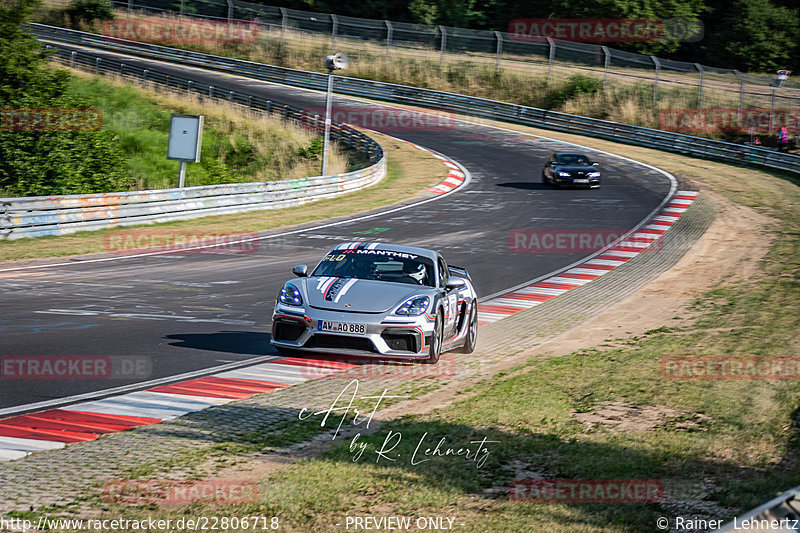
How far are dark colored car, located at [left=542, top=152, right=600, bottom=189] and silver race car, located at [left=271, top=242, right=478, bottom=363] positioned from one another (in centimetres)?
2203

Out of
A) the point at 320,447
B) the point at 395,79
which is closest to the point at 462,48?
the point at 395,79

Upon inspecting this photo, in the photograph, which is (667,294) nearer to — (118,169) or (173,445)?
(173,445)

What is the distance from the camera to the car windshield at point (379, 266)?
428 inches

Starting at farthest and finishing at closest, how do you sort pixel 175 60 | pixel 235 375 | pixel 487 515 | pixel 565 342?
pixel 175 60
pixel 565 342
pixel 235 375
pixel 487 515

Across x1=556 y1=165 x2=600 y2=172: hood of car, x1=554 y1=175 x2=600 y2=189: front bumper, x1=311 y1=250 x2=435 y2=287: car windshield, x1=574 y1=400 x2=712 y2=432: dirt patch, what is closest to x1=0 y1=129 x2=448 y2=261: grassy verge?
x1=556 y1=165 x2=600 y2=172: hood of car

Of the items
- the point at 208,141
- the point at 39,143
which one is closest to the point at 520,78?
the point at 208,141

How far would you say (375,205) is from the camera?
91.7 ft

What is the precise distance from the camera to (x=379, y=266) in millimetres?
11031

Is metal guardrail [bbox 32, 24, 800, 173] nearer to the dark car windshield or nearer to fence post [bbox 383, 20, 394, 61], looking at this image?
fence post [bbox 383, 20, 394, 61]

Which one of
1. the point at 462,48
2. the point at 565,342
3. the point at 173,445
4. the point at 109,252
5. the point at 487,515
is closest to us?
the point at 487,515

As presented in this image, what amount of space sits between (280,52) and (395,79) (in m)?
10.0

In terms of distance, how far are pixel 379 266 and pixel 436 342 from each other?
1.38 m

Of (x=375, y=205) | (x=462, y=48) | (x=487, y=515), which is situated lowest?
(x=375, y=205)

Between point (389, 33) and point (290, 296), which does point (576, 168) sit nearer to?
point (290, 296)
